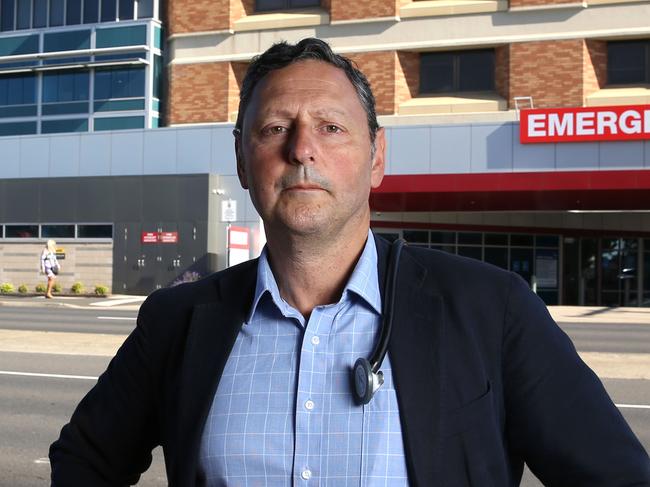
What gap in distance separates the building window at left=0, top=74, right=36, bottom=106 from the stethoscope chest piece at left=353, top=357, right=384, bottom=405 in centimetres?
3742

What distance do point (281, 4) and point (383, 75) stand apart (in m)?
5.14

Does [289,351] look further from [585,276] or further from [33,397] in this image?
[585,276]

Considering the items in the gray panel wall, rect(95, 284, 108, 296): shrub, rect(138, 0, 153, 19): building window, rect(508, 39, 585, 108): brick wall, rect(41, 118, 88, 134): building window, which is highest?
rect(138, 0, 153, 19): building window

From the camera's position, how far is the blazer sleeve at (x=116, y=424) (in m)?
2.06

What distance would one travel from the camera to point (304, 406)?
71.7 inches

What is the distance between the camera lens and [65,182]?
1221 inches

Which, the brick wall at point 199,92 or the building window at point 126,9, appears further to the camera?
the building window at point 126,9

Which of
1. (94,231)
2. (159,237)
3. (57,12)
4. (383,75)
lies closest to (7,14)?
(57,12)

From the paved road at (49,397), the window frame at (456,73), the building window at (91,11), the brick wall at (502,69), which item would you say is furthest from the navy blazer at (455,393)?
the building window at (91,11)

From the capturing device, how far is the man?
5.66 feet

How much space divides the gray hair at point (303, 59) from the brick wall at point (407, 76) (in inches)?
1098

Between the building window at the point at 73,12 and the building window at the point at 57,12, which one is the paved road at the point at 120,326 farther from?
the building window at the point at 57,12

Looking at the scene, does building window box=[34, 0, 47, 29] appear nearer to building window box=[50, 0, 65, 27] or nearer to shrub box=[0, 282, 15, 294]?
building window box=[50, 0, 65, 27]

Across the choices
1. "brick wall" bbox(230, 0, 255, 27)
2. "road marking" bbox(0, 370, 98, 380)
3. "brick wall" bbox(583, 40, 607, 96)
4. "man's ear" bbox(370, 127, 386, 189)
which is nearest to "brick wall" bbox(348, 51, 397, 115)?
"brick wall" bbox(230, 0, 255, 27)
